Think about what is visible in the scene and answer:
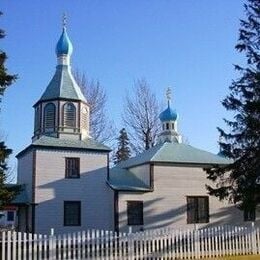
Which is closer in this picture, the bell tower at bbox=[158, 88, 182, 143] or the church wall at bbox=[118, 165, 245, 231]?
the church wall at bbox=[118, 165, 245, 231]

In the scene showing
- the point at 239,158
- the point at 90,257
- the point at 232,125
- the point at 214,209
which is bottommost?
the point at 90,257

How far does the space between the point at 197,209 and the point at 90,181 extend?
7742 mm

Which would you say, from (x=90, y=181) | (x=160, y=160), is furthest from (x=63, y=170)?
(x=160, y=160)

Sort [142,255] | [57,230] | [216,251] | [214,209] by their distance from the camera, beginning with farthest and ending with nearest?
[214,209], [57,230], [216,251], [142,255]

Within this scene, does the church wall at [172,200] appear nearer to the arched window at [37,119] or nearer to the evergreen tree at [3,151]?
the arched window at [37,119]

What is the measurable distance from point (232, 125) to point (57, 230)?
40.6ft

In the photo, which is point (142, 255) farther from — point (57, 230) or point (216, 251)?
point (57, 230)

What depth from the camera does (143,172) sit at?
34312 mm

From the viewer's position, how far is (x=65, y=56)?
36.2 meters

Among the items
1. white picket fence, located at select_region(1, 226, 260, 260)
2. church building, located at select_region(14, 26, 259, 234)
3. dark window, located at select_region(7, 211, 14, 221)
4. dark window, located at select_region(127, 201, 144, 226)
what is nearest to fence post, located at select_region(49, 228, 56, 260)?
white picket fence, located at select_region(1, 226, 260, 260)

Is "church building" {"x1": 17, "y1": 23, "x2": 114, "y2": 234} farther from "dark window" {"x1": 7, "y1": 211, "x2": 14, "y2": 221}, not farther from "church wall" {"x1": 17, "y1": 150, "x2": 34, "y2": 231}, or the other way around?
"dark window" {"x1": 7, "y1": 211, "x2": 14, "y2": 221}

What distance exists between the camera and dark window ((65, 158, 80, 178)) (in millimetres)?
31703

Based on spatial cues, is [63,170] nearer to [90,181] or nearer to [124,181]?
[90,181]

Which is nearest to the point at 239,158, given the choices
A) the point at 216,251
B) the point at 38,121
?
the point at 216,251
